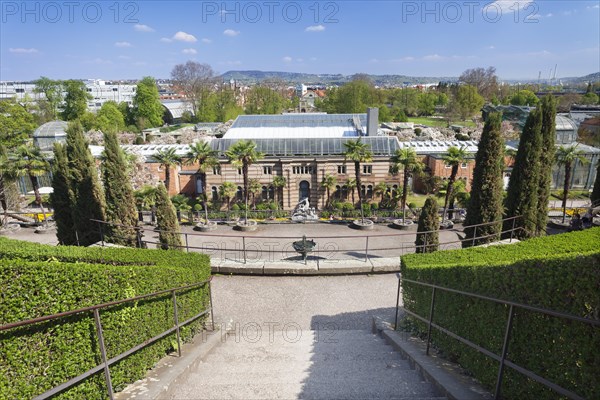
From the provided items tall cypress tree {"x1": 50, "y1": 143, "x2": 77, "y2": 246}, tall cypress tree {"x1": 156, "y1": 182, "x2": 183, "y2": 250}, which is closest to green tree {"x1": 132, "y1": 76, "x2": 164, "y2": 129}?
tall cypress tree {"x1": 50, "y1": 143, "x2": 77, "y2": 246}

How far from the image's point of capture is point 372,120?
36.4 meters

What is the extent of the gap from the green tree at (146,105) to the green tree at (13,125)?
25.0 metres

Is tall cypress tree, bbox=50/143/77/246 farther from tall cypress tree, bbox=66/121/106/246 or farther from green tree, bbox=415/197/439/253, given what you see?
green tree, bbox=415/197/439/253

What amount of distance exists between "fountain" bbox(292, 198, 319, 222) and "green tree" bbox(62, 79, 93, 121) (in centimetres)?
5963

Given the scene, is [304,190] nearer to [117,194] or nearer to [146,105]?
[117,194]

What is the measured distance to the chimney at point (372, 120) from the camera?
117ft

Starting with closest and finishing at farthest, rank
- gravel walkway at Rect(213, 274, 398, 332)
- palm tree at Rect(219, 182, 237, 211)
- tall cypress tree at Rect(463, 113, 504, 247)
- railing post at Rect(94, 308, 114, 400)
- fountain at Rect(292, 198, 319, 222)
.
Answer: railing post at Rect(94, 308, 114, 400) < gravel walkway at Rect(213, 274, 398, 332) < tall cypress tree at Rect(463, 113, 504, 247) < fountain at Rect(292, 198, 319, 222) < palm tree at Rect(219, 182, 237, 211)

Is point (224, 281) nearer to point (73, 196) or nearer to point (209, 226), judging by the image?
point (73, 196)

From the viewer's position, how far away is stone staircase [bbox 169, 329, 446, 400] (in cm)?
540

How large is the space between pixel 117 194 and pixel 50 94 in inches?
2880

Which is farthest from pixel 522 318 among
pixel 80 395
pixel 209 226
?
pixel 209 226

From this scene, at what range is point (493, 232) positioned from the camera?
52.5 ft

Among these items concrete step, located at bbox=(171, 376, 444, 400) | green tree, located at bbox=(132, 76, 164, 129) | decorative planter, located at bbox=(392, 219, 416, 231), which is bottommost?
decorative planter, located at bbox=(392, 219, 416, 231)

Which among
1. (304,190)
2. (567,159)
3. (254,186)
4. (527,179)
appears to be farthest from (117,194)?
(567,159)
